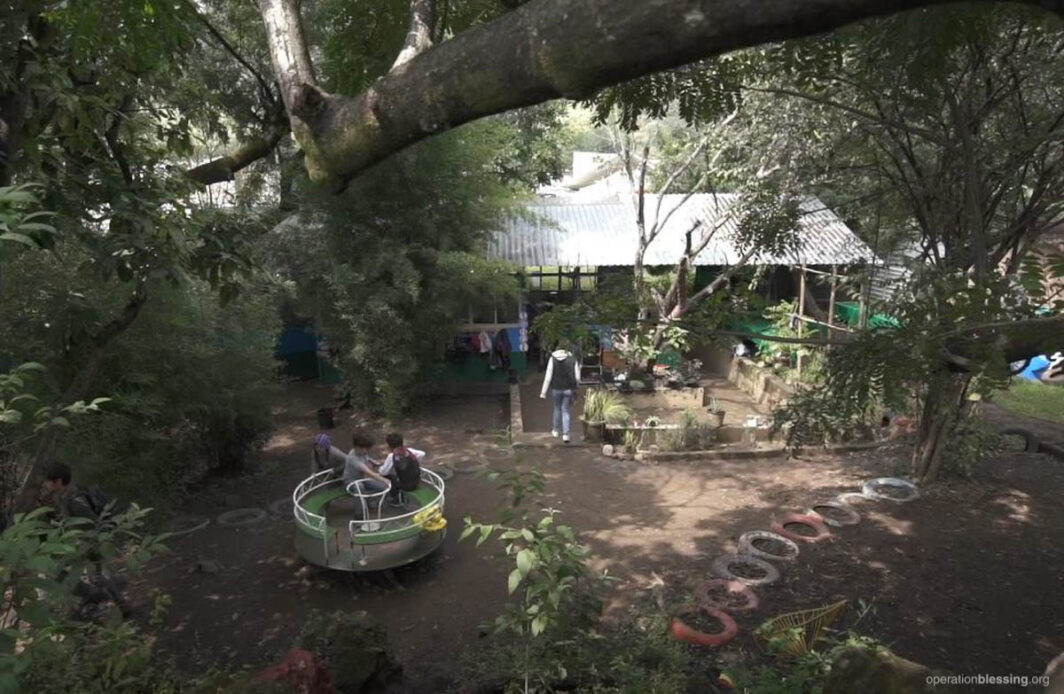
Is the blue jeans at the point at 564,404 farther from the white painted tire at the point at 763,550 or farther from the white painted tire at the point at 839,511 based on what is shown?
the white painted tire at the point at 839,511

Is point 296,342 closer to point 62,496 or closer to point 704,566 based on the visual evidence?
point 62,496

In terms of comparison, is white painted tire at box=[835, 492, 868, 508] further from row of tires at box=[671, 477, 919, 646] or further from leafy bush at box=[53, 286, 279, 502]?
leafy bush at box=[53, 286, 279, 502]

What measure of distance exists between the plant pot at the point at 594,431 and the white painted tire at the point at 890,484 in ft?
11.8

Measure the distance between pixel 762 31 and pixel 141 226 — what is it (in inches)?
123

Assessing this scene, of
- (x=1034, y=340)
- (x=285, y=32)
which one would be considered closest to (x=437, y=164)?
(x=285, y=32)

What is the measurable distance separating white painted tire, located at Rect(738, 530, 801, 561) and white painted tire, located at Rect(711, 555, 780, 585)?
109 millimetres

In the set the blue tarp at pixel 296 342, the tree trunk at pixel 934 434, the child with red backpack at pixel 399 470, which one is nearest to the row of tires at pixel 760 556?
the tree trunk at pixel 934 434

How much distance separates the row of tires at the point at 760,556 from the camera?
195 inches

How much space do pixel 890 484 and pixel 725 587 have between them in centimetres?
327

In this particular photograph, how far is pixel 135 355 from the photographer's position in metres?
6.84

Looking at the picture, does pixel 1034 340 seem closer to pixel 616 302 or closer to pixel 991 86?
pixel 616 302

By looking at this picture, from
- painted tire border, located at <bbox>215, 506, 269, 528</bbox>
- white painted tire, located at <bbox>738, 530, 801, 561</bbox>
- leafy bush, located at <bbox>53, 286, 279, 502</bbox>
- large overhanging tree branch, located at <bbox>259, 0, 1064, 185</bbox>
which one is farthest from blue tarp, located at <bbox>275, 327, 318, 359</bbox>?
large overhanging tree branch, located at <bbox>259, 0, 1064, 185</bbox>

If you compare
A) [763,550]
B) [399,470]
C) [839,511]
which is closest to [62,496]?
[399,470]

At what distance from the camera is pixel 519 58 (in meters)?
1.66
